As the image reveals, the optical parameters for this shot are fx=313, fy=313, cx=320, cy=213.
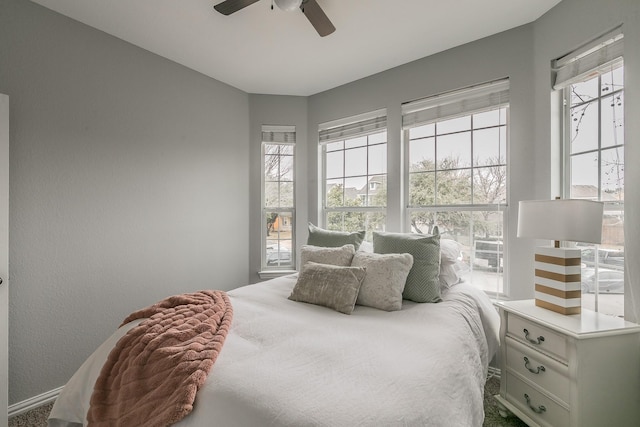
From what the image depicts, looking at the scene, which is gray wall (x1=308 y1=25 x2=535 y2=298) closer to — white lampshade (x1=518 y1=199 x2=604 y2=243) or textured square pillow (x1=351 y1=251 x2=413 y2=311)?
white lampshade (x1=518 y1=199 x2=604 y2=243)

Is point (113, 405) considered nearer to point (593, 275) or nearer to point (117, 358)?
point (117, 358)

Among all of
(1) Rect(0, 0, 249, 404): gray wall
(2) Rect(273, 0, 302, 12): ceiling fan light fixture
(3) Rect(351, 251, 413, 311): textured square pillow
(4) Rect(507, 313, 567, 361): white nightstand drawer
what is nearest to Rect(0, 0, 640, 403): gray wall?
(1) Rect(0, 0, 249, 404): gray wall

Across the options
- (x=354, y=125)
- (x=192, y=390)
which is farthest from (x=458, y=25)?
(x=192, y=390)

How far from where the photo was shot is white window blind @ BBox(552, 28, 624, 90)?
1.83 meters

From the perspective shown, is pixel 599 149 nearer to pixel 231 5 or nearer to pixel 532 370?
pixel 532 370

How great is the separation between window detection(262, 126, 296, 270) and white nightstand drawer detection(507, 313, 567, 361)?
239 cm

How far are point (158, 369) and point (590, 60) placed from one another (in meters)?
2.93

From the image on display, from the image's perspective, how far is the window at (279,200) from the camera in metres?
3.76

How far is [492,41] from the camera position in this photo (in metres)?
2.53

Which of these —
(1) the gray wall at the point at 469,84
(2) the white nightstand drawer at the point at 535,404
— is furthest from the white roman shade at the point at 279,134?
(2) the white nightstand drawer at the point at 535,404

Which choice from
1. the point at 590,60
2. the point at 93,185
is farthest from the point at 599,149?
the point at 93,185

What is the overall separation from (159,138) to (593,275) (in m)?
3.48

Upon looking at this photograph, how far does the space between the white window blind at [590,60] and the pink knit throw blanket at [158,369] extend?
→ 2.64 meters

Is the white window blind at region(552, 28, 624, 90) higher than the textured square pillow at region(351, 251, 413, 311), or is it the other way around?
the white window blind at region(552, 28, 624, 90)
